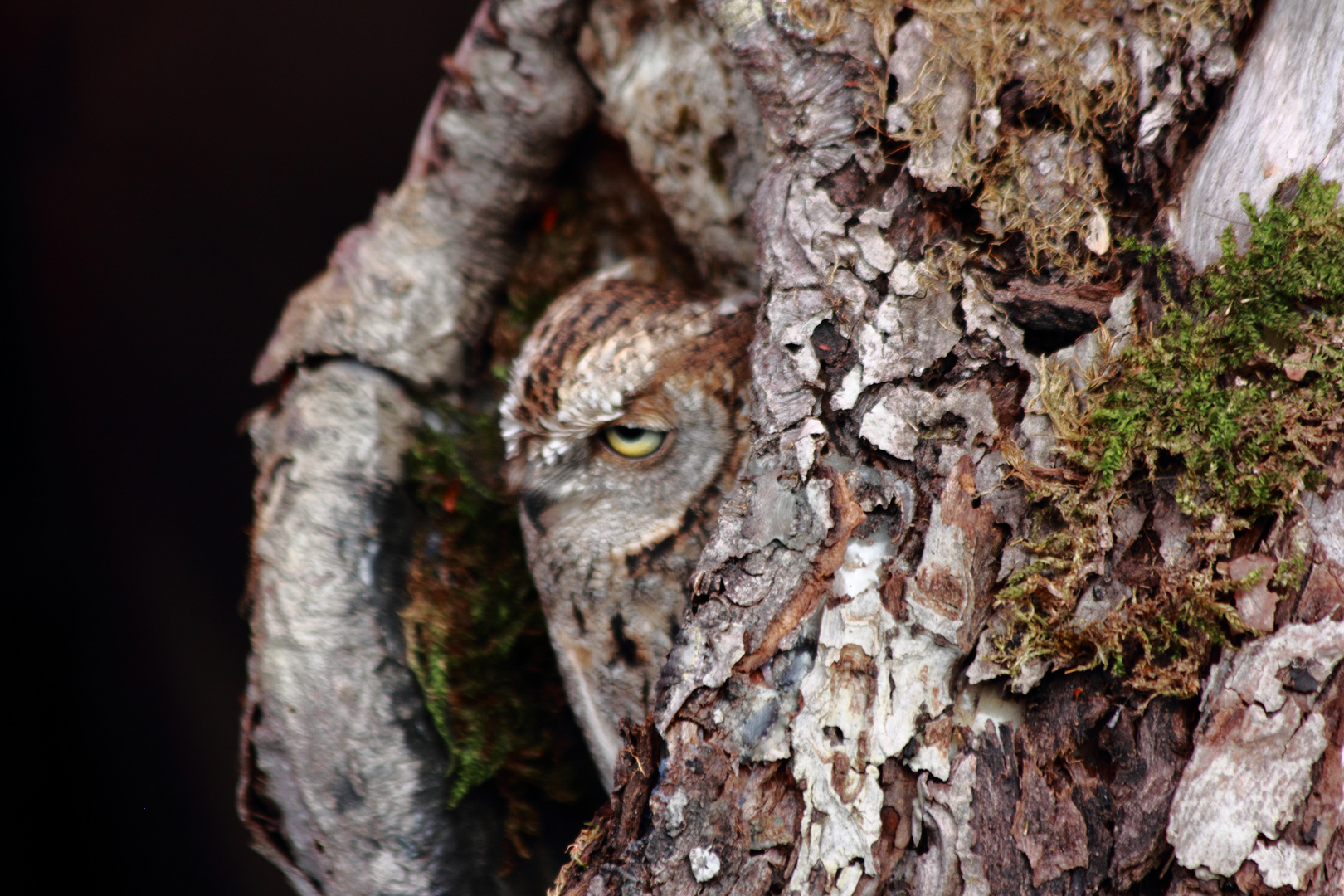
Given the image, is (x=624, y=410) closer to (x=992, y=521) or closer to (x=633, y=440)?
(x=633, y=440)

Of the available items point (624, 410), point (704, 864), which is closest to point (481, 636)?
point (624, 410)

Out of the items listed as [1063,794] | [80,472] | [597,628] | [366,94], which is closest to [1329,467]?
[1063,794]

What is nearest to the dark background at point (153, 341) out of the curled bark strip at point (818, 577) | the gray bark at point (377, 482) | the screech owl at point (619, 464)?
the gray bark at point (377, 482)

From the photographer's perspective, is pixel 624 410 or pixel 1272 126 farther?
pixel 624 410

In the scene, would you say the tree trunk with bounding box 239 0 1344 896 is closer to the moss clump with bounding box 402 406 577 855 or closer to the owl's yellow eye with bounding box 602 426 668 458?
the owl's yellow eye with bounding box 602 426 668 458

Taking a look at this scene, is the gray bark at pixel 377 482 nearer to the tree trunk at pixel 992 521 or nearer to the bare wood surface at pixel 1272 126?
the tree trunk at pixel 992 521

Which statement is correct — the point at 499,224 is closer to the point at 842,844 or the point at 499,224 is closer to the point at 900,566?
the point at 900,566

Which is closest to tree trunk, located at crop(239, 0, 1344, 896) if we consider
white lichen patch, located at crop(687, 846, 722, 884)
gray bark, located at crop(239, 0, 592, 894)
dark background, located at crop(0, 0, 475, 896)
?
white lichen patch, located at crop(687, 846, 722, 884)
